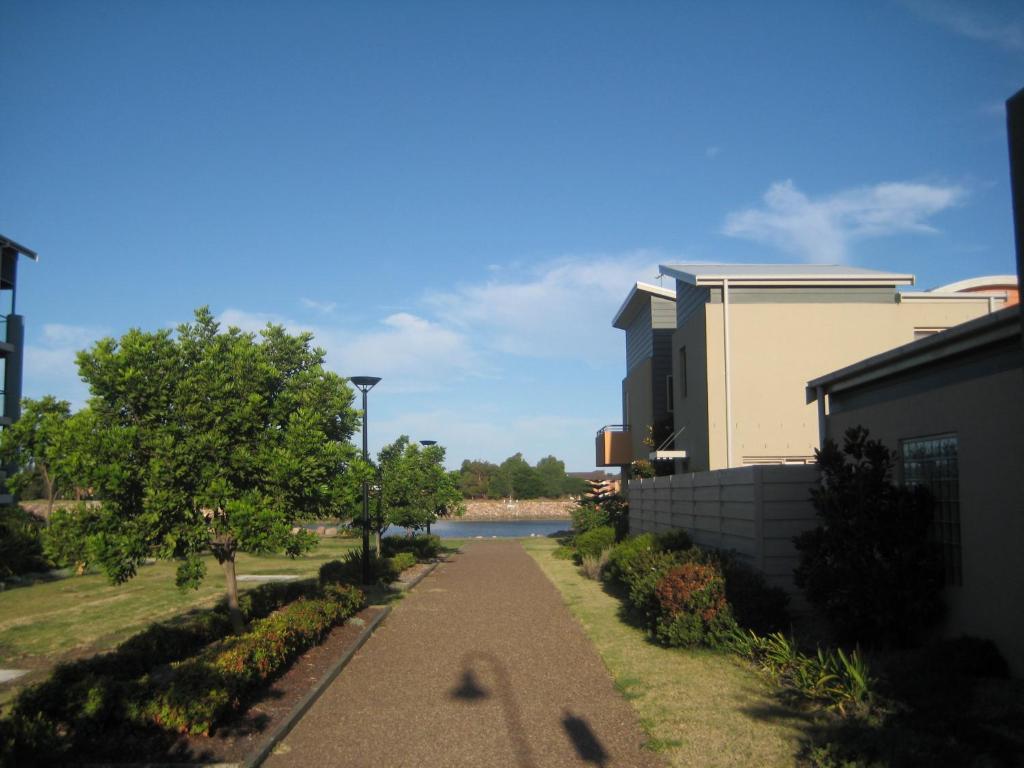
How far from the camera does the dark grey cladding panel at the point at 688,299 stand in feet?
74.4

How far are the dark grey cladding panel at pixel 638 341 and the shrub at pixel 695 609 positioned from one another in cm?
1815

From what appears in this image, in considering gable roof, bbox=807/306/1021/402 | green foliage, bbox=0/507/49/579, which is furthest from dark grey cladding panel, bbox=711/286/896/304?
green foliage, bbox=0/507/49/579

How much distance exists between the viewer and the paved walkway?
7.16m

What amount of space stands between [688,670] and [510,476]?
110 metres

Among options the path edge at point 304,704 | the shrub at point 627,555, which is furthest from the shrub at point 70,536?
the shrub at point 627,555

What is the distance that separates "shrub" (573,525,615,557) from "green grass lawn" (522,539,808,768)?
11.7m

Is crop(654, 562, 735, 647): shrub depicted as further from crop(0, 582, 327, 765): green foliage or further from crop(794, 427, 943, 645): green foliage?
crop(0, 582, 327, 765): green foliage

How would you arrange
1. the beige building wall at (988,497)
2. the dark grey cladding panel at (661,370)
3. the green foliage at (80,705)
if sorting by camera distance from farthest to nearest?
the dark grey cladding panel at (661,370) < the beige building wall at (988,497) < the green foliage at (80,705)

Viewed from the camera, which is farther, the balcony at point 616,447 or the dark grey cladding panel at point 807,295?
the balcony at point 616,447

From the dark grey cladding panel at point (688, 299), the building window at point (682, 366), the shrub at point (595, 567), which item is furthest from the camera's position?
the building window at point (682, 366)

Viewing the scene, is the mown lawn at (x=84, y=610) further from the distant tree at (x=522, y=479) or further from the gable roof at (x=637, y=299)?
the distant tree at (x=522, y=479)

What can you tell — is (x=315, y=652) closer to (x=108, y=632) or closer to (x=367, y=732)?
(x=367, y=732)

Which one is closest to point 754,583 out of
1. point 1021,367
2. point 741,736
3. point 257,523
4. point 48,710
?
point 741,736

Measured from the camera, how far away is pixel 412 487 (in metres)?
26.8
